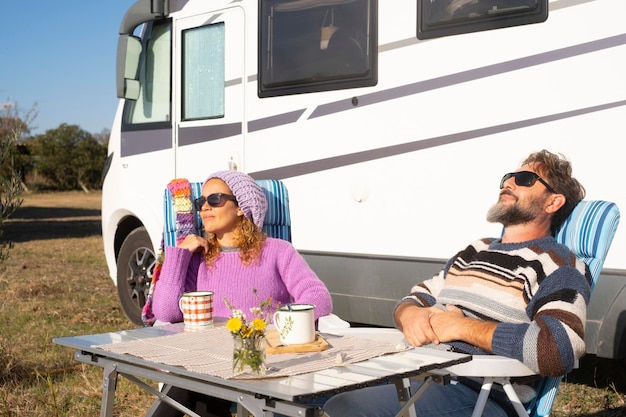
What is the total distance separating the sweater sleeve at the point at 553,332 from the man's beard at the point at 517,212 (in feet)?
1.21

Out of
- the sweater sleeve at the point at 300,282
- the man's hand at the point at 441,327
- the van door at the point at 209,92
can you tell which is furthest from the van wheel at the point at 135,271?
the man's hand at the point at 441,327

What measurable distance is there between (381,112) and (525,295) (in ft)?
7.44

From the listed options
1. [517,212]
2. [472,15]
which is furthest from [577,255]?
[472,15]

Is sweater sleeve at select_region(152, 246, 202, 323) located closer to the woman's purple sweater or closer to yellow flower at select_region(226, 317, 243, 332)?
the woman's purple sweater

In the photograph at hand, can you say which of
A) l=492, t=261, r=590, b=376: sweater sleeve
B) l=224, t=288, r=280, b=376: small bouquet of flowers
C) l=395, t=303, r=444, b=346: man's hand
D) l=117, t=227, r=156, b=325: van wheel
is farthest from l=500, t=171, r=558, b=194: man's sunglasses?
l=117, t=227, r=156, b=325: van wheel

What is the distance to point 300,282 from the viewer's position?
3238 mm

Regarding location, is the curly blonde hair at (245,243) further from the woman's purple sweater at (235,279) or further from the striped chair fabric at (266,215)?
the striped chair fabric at (266,215)

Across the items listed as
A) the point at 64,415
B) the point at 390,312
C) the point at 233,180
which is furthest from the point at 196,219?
the point at 390,312

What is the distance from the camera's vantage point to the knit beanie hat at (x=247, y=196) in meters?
3.44

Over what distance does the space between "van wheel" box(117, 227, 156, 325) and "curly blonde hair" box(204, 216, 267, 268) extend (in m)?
3.06

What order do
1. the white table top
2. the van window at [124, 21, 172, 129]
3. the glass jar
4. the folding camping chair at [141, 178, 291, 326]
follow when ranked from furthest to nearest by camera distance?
the van window at [124, 21, 172, 129] → the folding camping chair at [141, 178, 291, 326] → the glass jar → the white table top

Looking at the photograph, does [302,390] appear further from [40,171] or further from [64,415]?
[40,171]

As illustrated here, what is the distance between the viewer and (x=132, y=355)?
2283 millimetres

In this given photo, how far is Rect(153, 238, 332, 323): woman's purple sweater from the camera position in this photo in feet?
10.6
